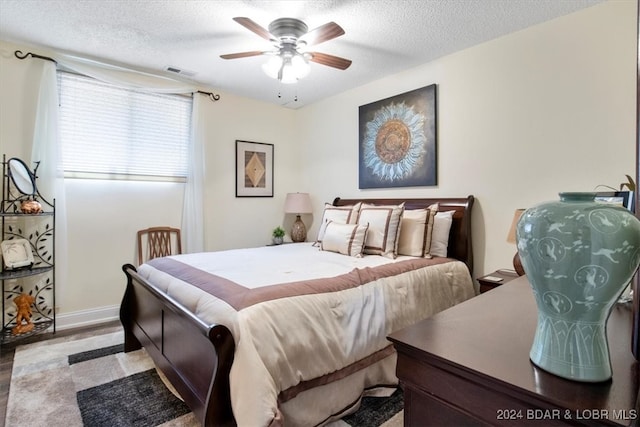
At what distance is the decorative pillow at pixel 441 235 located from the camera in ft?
9.30

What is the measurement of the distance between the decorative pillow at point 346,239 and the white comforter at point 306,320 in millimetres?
195

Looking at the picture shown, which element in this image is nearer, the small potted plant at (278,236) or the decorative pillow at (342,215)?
the decorative pillow at (342,215)

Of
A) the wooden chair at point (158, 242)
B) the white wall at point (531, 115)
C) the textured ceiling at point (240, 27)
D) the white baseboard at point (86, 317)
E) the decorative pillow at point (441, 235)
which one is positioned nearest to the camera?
the white wall at point (531, 115)

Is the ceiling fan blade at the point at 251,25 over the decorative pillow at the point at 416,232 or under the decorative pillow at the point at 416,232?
over

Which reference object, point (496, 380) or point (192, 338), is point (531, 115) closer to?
point (496, 380)

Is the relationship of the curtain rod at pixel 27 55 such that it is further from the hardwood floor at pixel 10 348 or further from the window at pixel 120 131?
the hardwood floor at pixel 10 348

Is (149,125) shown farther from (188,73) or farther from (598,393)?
(598,393)

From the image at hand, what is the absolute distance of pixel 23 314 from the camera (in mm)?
2809

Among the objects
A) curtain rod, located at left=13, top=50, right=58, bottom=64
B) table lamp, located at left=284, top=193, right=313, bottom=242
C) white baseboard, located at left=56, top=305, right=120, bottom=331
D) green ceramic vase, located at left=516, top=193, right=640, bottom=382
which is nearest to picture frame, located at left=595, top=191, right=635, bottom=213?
green ceramic vase, located at left=516, top=193, right=640, bottom=382

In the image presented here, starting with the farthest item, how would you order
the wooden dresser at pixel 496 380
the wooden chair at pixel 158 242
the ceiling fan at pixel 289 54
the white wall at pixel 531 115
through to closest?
1. the wooden chair at pixel 158 242
2. the ceiling fan at pixel 289 54
3. the white wall at pixel 531 115
4. the wooden dresser at pixel 496 380

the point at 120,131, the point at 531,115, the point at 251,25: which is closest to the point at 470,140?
the point at 531,115

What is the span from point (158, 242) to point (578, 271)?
3.85 metres

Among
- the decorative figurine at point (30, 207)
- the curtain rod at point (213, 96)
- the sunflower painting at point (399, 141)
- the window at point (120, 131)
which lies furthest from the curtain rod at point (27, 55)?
the sunflower painting at point (399, 141)

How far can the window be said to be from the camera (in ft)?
10.4
